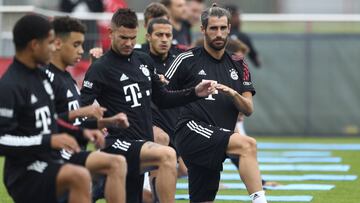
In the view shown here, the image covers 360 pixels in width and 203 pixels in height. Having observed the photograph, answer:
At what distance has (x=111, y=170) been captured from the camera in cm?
889

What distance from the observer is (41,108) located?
827 centimetres

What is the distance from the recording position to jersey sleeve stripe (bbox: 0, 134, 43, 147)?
8023mm

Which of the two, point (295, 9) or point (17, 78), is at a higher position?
point (17, 78)

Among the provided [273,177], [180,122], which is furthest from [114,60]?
[273,177]

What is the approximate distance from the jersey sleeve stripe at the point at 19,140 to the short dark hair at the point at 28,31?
70cm

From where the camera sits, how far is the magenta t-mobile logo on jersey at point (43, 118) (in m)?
8.23

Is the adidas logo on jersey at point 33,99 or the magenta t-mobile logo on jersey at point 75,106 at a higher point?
the adidas logo on jersey at point 33,99

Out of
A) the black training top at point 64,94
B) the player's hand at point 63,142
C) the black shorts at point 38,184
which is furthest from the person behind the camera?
the black training top at point 64,94

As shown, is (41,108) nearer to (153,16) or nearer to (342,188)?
(153,16)

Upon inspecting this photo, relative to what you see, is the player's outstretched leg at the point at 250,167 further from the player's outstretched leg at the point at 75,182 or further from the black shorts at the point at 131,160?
the player's outstretched leg at the point at 75,182

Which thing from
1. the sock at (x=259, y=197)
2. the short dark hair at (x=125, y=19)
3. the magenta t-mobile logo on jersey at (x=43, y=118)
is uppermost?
the short dark hair at (x=125, y=19)

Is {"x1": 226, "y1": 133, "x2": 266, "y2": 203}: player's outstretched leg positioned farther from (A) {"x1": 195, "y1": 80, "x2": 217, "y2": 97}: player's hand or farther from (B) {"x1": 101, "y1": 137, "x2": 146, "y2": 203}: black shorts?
(B) {"x1": 101, "y1": 137, "x2": 146, "y2": 203}: black shorts

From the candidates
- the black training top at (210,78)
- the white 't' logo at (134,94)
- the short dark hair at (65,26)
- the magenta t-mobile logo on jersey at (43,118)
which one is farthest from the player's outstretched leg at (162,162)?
the magenta t-mobile logo on jersey at (43,118)

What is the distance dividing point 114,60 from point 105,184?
141 centimetres
